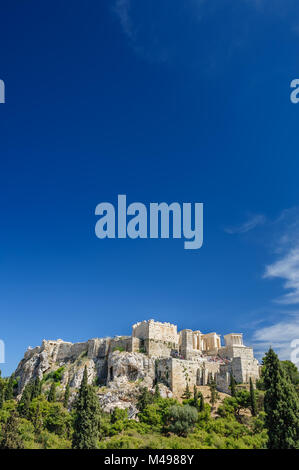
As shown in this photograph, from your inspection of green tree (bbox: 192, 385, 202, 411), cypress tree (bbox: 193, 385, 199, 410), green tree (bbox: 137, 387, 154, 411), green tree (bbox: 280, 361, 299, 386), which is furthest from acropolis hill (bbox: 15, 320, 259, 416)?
green tree (bbox: 280, 361, 299, 386)

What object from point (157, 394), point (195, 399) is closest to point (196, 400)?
point (195, 399)

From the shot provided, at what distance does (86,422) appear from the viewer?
29359 mm

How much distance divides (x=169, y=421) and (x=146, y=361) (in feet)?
49.0

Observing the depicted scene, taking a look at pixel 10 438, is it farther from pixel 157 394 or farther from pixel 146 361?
pixel 146 361

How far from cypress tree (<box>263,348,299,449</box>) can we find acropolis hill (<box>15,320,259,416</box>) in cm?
2394

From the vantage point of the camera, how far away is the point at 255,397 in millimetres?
44062

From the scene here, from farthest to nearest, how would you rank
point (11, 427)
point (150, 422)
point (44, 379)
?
point (44, 379) < point (150, 422) < point (11, 427)

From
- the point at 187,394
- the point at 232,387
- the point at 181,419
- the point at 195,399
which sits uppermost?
the point at 232,387

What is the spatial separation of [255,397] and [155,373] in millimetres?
16001

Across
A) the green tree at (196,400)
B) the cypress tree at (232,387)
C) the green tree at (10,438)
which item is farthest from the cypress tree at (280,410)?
the green tree at (10,438)

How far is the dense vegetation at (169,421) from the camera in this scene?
1101 inches

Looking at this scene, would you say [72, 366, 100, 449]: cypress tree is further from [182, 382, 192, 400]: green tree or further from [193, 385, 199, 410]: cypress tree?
[182, 382, 192, 400]: green tree
